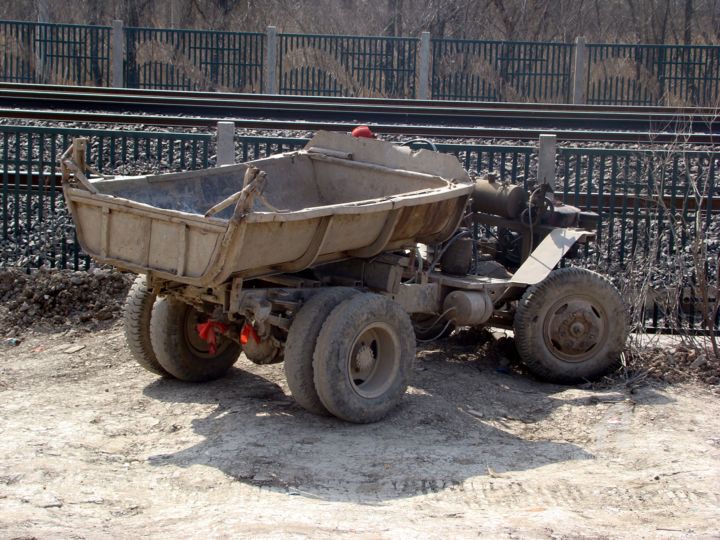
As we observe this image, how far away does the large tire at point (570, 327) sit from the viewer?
868 centimetres

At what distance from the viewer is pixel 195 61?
26766mm

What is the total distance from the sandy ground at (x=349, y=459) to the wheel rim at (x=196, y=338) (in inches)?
11.0

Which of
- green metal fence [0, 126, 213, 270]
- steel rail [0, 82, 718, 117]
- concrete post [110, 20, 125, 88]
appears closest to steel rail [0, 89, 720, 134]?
steel rail [0, 82, 718, 117]

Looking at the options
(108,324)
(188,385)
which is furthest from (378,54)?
(188,385)

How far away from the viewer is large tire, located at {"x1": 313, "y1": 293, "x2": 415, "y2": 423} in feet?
23.2

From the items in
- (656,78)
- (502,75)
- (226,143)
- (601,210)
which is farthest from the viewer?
(502,75)

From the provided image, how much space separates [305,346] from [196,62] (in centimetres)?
2129

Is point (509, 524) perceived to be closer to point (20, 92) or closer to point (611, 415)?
point (611, 415)

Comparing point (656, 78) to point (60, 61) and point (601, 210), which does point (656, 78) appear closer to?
point (60, 61)

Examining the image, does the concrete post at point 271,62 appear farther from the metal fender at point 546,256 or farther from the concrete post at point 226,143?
the metal fender at point 546,256

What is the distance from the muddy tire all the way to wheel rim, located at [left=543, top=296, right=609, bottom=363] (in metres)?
0.83

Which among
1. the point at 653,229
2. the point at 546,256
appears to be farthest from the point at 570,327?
the point at 653,229

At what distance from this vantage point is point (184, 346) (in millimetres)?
7980

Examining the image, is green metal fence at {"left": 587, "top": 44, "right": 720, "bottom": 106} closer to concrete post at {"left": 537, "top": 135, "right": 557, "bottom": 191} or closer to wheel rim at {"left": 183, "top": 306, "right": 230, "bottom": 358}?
concrete post at {"left": 537, "top": 135, "right": 557, "bottom": 191}
